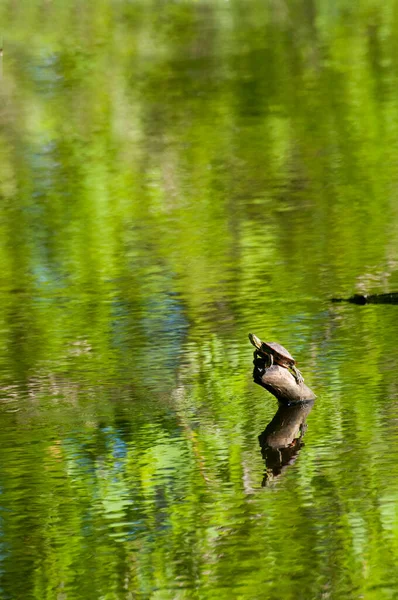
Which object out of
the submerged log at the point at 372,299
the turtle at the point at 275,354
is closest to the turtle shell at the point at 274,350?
the turtle at the point at 275,354

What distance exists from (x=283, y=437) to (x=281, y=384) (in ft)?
1.00

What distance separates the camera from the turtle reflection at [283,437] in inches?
203

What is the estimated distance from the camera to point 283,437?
5402 millimetres

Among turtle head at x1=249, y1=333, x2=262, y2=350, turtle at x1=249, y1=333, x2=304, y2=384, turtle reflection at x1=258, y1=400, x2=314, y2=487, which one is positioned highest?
turtle head at x1=249, y1=333, x2=262, y2=350

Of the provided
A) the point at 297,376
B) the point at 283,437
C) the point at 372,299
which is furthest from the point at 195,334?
the point at 283,437

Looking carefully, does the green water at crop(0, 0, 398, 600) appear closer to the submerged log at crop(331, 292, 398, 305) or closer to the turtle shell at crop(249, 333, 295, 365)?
the submerged log at crop(331, 292, 398, 305)

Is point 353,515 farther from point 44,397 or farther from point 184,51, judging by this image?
point 184,51

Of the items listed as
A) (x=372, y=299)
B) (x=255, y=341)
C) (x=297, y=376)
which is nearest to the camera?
(x=255, y=341)

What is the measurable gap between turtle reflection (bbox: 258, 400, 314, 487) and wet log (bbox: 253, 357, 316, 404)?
3 cm

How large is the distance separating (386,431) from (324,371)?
828 millimetres

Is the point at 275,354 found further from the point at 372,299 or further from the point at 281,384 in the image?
the point at 372,299

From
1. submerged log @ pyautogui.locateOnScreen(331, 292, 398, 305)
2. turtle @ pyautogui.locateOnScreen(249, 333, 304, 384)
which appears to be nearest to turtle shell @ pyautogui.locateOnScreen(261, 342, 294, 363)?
turtle @ pyautogui.locateOnScreen(249, 333, 304, 384)

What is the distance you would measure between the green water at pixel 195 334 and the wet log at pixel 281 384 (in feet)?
0.25

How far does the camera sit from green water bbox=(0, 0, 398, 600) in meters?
4.48
